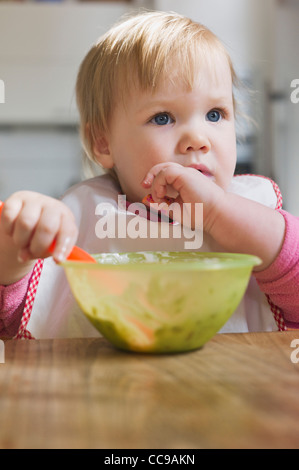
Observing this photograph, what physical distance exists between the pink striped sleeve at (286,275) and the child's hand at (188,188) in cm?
11

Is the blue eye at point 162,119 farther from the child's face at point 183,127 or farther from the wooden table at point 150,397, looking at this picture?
the wooden table at point 150,397

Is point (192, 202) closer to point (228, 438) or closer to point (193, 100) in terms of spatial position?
point (193, 100)

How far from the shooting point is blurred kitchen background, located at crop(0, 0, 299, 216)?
373 centimetres

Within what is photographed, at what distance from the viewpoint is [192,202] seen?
0.80m

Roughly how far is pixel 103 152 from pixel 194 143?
26 cm

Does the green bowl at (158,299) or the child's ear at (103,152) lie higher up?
the child's ear at (103,152)

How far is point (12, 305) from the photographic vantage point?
88 centimetres

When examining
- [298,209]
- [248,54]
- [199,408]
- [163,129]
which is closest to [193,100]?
[163,129]

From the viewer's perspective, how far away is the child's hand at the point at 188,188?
0.79 metres

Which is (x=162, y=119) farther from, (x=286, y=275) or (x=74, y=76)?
(x=74, y=76)

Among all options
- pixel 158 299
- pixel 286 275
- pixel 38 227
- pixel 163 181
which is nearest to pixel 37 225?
pixel 38 227

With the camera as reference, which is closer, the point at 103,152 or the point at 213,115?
the point at 213,115

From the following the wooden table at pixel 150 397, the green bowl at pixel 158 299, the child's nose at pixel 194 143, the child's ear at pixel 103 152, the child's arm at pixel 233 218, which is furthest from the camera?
the child's ear at pixel 103 152

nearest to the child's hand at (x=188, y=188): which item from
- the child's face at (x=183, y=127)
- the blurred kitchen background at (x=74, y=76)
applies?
the child's face at (x=183, y=127)
